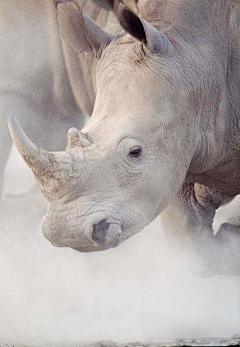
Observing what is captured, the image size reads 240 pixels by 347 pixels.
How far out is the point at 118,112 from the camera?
4.15 m

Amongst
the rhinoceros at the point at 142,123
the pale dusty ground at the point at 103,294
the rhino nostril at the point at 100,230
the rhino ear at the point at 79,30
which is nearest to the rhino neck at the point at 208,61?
the rhinoceros at the point at 142,123

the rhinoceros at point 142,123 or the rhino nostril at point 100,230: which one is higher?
the rhinoceros at point 142,123

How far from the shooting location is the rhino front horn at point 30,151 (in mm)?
3918

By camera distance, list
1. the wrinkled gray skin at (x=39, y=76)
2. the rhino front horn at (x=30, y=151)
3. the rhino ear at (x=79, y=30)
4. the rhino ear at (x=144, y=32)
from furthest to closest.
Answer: the wrinkled gray skin at (x=39, y=76) < the rhino ear at (x=79, y=30) < the rhino ear at (x=144, y=32) < the rhino front horn at (x=30, y=151)

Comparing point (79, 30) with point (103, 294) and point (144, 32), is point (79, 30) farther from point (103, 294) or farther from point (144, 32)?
point (103, 294)

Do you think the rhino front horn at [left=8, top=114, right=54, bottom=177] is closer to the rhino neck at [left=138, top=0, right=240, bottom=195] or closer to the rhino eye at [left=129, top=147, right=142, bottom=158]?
the rhino eye at [left=129, top=147, right=142, bottom=158]

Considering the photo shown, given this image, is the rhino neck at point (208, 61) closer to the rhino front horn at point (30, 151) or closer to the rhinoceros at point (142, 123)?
the rhinoceros at point (142, 123)

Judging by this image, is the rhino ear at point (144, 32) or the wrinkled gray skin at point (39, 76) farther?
the wrinkled gray skin at point (39, 76)

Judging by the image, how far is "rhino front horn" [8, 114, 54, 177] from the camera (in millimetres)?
3918

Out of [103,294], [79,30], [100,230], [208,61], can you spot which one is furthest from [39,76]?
[100,230]

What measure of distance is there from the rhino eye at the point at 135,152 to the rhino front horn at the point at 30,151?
29 centimetres

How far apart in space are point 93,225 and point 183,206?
3.89 ft

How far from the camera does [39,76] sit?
5828 millimetres

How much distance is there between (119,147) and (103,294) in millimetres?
2043
